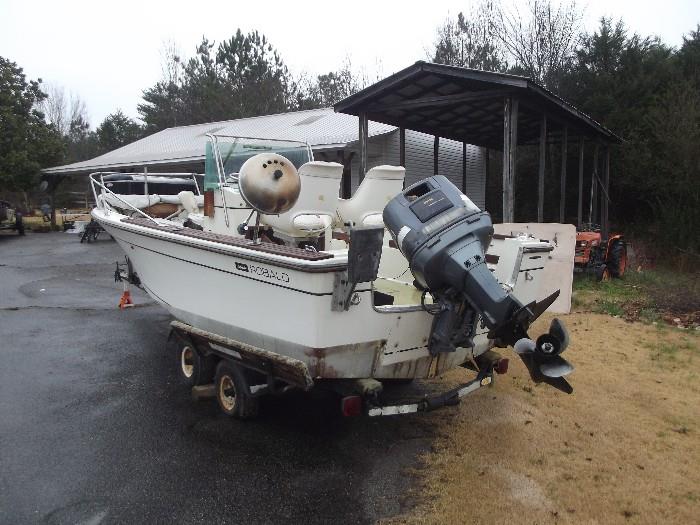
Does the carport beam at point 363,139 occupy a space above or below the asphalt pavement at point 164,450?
above

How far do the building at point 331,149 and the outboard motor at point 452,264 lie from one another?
29.8 ft

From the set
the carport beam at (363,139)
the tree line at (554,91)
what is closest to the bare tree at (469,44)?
the tree line at (554,91)

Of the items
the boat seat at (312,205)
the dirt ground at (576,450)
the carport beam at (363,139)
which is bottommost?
the dirt ground at (576,450)

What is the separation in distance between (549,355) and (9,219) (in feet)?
70.4

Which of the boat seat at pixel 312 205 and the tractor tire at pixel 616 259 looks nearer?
the boat seat at pixel 312 205

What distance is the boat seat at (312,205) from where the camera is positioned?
4.35m

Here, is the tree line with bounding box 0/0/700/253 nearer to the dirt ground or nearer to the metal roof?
the metal roof

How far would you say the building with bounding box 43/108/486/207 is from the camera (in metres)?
13.6

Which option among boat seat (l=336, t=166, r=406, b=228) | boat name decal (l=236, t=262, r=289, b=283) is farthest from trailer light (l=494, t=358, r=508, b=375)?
boat name decal (l=236, t=262, r=289, b=283)

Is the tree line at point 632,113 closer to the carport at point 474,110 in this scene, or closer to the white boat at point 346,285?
the carport at point 474,110

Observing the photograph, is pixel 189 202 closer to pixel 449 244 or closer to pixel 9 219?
pixel 449 244

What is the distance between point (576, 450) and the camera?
142 inches

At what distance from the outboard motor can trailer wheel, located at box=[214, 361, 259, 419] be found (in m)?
1.37

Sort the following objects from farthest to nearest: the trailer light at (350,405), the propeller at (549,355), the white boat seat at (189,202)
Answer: the white boat seat at (189,202) → the trailer light at (350,405) → the propeller at (549,355)
